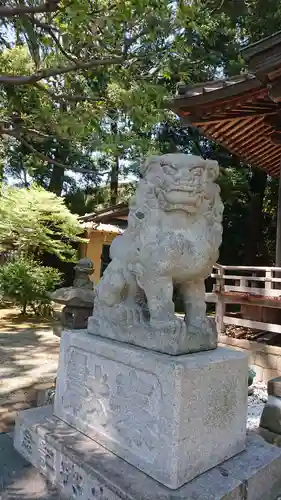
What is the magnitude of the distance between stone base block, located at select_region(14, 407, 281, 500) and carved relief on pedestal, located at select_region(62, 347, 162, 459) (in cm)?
12

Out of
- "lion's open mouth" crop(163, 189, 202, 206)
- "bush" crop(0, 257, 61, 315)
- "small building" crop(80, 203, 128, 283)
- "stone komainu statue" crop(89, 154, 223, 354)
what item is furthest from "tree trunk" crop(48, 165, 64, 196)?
"lion's open mouth" crop(163, 189, 202, 206)

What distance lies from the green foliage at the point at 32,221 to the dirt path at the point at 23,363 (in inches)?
77.0

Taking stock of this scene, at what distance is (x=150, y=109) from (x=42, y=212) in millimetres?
5182

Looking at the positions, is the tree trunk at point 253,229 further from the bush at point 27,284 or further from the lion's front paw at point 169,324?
the lion's front paw at point 169,324

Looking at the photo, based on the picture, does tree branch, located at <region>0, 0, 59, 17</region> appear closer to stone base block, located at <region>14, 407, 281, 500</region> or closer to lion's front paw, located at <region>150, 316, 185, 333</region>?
lion's front paw, located at <region>150, 316, 185, 333</region>

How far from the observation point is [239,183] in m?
11.8

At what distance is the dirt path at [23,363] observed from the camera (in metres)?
3.40

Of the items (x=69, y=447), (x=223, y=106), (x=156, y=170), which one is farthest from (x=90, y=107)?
(x=69, y=447)

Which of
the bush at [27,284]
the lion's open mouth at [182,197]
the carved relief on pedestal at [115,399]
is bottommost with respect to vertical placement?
the carved relief on pedestal at [115,399]

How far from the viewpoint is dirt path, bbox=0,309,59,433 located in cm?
340

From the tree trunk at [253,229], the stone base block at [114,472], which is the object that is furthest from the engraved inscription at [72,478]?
the tree trunk at [253,229]

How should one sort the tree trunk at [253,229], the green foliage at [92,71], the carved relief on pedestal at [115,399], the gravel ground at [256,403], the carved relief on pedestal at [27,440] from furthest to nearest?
→ 1. the tree trunk at [253,229]
2. the green foliage at [92,71]
3. the gravel ground at [256,403]
4. the carved relief on pedestal at [27,440]
5. the carved relief on pedestal at [115,399]

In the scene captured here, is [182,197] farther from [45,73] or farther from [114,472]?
[45,73]

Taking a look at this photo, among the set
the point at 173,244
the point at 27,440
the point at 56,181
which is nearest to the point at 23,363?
the point at 27,440
